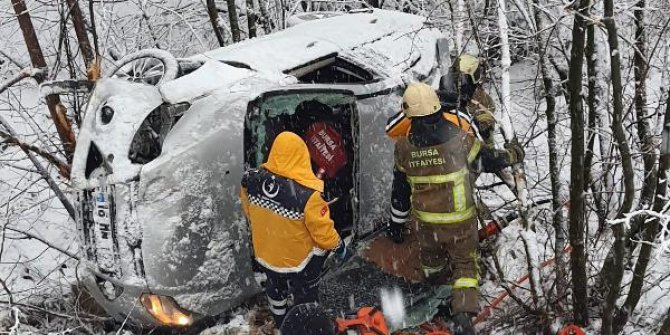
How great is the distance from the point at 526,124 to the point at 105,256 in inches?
163

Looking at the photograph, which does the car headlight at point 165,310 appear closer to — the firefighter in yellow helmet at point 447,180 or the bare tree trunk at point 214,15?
the firefighter in yellow helmet at point 447,180

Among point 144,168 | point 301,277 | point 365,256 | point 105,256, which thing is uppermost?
point 144,168

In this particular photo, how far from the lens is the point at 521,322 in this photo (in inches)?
173

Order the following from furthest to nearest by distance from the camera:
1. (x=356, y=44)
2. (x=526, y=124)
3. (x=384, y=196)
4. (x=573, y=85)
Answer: (x=526, y=124) < (x=356, y=44) < (x=384, y=196) < (x=573, y=85)

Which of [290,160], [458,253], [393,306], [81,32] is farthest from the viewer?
[81,32]

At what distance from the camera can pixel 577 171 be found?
11.8 ft

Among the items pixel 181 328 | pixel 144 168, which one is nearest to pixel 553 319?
pixel 181 328

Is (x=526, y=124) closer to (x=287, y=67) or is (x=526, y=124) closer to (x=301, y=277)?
(x=287, y=67)

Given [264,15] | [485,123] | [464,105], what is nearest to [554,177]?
[485,123]

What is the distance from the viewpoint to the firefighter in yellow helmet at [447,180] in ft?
14.1

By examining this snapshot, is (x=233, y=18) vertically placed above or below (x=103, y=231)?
above

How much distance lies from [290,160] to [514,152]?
139 centimetres

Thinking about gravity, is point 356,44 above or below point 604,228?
above

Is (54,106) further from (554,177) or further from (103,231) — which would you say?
(554,177)
